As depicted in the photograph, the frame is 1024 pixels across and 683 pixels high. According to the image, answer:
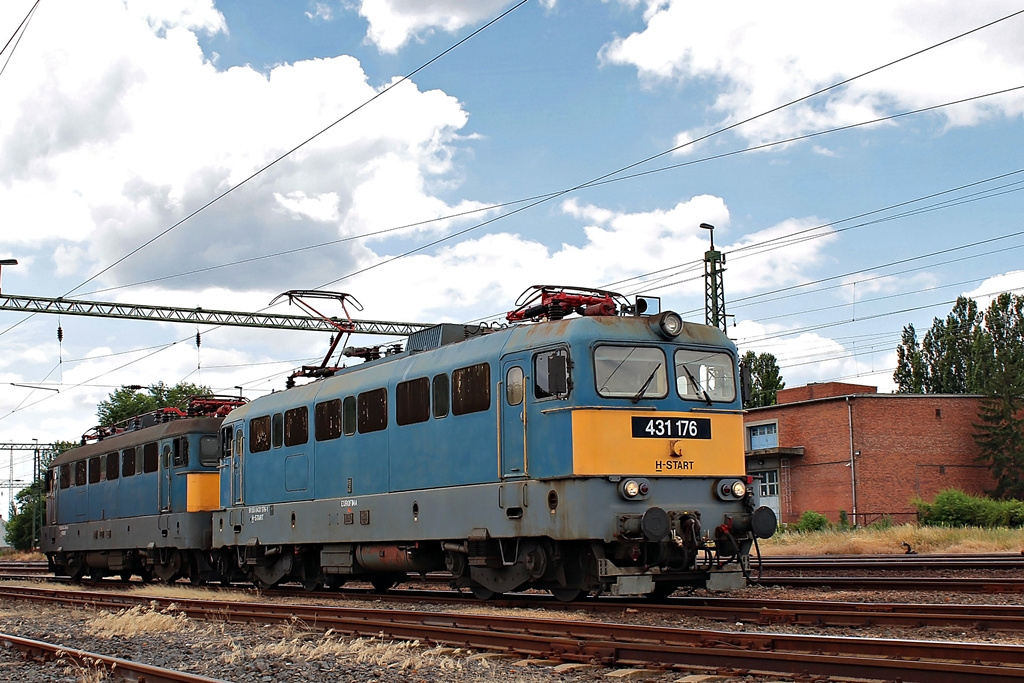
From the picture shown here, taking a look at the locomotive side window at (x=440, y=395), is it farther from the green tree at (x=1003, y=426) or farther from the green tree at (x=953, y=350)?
the green tree at (x=953, y=350)

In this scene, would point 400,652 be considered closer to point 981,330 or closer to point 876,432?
point 876,432

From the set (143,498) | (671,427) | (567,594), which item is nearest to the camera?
(671,427)

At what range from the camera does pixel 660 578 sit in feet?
44.7

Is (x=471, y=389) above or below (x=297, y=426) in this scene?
above

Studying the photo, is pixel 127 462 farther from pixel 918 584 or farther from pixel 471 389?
pixel 918 584

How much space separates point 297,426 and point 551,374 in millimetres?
7923

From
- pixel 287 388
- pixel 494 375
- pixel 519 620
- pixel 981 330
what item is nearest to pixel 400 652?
pixel 519 620

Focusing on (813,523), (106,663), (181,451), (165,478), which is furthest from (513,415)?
(813,523)

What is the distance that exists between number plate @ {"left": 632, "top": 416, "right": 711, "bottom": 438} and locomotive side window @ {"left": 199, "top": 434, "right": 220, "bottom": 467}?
13419 mm

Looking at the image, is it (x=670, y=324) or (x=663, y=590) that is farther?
(x=663, y=590)

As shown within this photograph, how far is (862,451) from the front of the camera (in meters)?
49.2

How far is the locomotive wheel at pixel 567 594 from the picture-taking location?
14148 mm

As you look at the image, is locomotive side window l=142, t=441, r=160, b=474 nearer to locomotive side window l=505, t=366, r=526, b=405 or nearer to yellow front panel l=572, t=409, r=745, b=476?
locomotive side window l=505, t=366, r=526, b=405

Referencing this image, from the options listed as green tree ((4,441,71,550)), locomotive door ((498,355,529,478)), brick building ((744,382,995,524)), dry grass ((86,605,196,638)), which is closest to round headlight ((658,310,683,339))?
locomotive door ((498,355,529,478))
